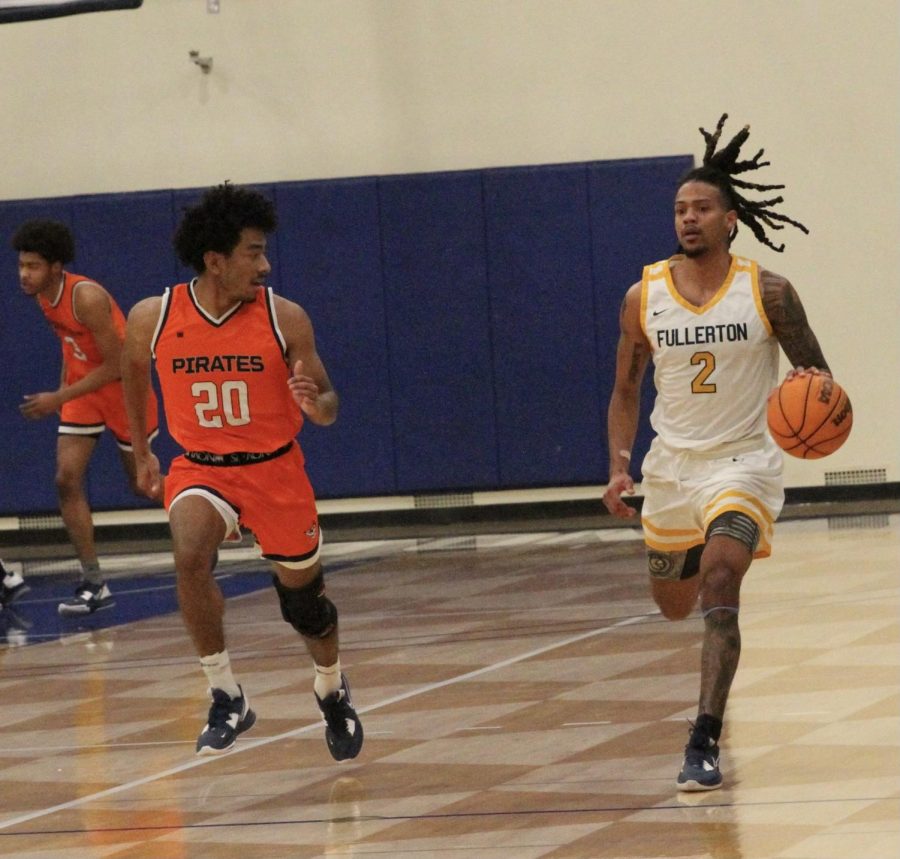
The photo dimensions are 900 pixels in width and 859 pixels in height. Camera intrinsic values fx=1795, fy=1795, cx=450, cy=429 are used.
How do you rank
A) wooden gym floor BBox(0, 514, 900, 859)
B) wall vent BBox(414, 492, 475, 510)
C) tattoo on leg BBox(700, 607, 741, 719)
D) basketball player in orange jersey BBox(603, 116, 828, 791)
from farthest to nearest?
wall vent BBox(414, 492, 475, 510) < basketball player in orange jersey BBox(603, 116, 828, 791) < tattoo on leg BBox(700, 607, 741, 719) < wooden gym floor BBox(0, 514, 900, 859)

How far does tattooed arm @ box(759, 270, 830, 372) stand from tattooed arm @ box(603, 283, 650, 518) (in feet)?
1.39

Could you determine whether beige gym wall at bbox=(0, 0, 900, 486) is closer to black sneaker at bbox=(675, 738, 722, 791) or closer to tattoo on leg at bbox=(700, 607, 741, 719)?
tattoo on leg at bbox=(700, 607, 741, 719)

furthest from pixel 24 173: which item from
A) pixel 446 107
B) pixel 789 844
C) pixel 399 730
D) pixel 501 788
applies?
pixel 789 844

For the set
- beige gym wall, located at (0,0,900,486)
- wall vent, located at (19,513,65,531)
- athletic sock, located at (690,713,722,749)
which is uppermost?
beige gym wall, located at (0,0,900,486)

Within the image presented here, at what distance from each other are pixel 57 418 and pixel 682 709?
8331 mm

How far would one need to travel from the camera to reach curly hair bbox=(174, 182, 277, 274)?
5.85m

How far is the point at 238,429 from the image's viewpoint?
580 cm

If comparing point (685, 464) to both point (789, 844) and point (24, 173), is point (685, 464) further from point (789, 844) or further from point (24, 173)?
point (24, 173)

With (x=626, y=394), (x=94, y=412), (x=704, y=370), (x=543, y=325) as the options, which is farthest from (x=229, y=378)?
(x=543, y=325)

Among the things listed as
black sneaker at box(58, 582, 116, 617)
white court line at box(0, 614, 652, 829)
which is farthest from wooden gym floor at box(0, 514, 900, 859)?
black sneaker at box(58, 582, 116, 617)

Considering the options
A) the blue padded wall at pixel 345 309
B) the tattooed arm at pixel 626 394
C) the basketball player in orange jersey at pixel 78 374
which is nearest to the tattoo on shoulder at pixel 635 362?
the tattooed arm at pixel 626 394

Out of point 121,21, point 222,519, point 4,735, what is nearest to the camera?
point 222,519

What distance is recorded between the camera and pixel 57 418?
13.6 metres

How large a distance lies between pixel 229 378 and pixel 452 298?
7.38 metres
